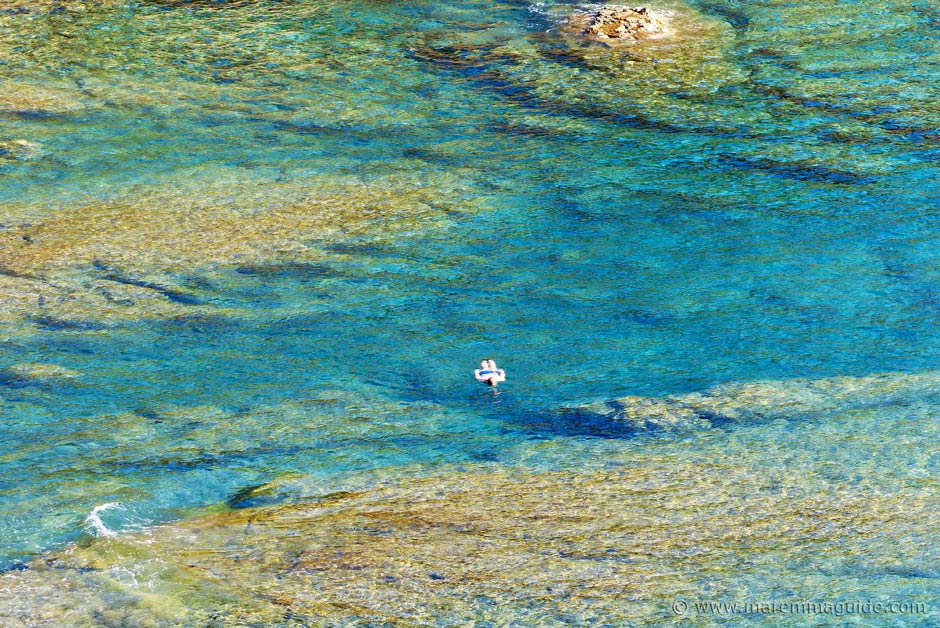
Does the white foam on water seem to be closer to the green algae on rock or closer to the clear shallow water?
the clear shallow water

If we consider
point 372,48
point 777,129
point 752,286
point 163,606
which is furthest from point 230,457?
point 372,48

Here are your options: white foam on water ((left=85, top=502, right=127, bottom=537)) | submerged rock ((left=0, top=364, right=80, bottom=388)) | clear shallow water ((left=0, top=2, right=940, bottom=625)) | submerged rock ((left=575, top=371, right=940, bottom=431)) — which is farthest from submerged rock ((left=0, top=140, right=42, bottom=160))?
submerged rock ((left=575, top=371, right=940, bottom=431))

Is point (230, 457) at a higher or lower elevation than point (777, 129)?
lower

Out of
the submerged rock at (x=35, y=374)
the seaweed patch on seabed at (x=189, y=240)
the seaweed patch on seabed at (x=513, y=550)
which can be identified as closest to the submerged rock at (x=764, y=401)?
the seaweed patch on seabed at (x=513, y=550)

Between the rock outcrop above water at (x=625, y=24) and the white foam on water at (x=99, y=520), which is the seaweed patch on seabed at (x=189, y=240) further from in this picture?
the rock outcrop above water at (x=625, y=24)

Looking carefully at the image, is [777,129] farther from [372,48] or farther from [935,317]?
[372,48]

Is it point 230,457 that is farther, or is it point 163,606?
point 230,457
